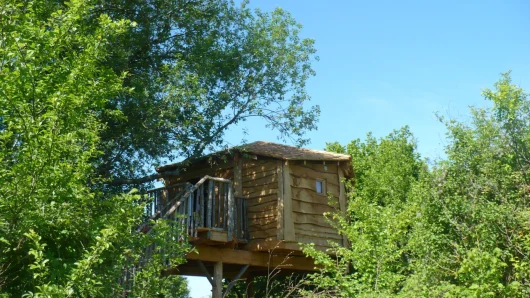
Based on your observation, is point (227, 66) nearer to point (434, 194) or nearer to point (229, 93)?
point (229, 93)

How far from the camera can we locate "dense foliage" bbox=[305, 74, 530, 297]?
12.0 meters

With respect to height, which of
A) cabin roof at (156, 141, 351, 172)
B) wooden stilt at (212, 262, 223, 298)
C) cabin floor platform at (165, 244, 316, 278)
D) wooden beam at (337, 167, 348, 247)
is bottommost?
wooden stilt at (212, 262, 223, 298)

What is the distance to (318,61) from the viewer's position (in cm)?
1848

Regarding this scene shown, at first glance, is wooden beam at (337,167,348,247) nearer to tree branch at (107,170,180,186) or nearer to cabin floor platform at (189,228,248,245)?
cabin floor platform at (189,228,248,245)

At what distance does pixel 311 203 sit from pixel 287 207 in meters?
1.19

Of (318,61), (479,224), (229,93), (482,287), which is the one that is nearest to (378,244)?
(482,287)

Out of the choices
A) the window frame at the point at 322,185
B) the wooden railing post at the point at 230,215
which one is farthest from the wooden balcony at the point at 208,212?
the window frame at the point at 322,185

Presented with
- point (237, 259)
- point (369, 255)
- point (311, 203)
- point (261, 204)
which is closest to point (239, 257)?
point (237, 259)

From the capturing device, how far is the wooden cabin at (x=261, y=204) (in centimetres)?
1530

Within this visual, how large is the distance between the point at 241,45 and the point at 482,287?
32.0ft

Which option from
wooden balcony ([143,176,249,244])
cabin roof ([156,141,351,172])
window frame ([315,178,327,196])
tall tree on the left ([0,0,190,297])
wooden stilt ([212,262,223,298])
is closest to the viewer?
tall tree on the left ([0,0,190,297])

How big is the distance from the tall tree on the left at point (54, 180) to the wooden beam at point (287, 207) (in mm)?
7837

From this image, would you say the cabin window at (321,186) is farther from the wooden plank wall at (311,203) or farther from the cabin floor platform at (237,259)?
the cabin floor platform at (237,259)

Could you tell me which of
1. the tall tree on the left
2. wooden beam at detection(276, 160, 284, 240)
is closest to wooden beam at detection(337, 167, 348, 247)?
wooden beam at detection(276, 160, 284, 240)
